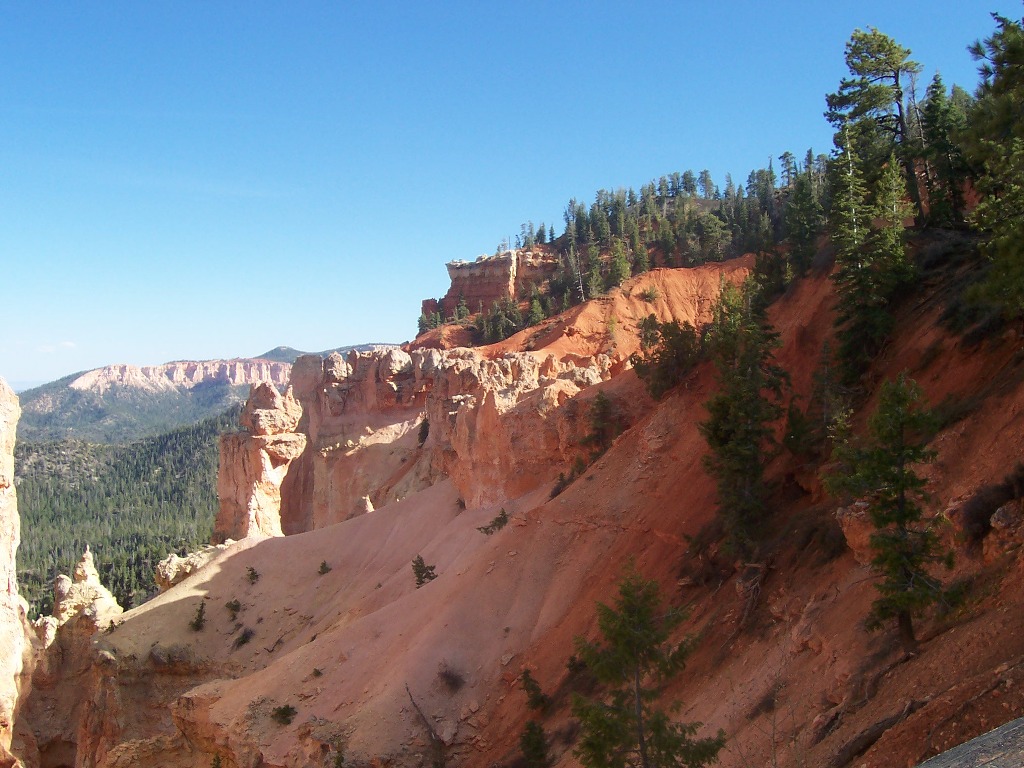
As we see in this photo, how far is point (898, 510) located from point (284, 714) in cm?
2049

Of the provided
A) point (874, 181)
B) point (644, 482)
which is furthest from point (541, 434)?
point (874, 181)

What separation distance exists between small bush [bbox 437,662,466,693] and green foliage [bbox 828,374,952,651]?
1549 centimetres

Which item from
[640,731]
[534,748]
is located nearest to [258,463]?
[534,748]

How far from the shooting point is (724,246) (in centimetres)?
7362

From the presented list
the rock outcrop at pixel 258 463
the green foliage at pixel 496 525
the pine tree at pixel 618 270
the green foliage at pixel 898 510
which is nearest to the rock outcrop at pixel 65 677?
the rock outcrop at pixel 258 463

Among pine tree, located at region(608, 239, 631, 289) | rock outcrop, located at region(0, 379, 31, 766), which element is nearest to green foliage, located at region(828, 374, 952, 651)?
rock outcrop, located at region(0, 379, 31, 766)

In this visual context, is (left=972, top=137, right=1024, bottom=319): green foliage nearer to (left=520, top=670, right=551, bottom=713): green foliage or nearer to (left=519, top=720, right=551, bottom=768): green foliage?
(left=519, top=720, right=551, bottom=768): green foliage

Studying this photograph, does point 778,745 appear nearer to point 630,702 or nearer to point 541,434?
point 630,702

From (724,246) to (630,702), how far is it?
213ft

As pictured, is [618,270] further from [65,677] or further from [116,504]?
[116,504]

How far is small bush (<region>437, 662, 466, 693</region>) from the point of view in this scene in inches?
976

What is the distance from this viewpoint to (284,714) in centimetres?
2512

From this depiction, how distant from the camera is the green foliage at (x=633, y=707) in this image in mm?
12602

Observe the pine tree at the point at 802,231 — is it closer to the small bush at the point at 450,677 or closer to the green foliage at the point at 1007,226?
the green foliage at the point at 1007,226
